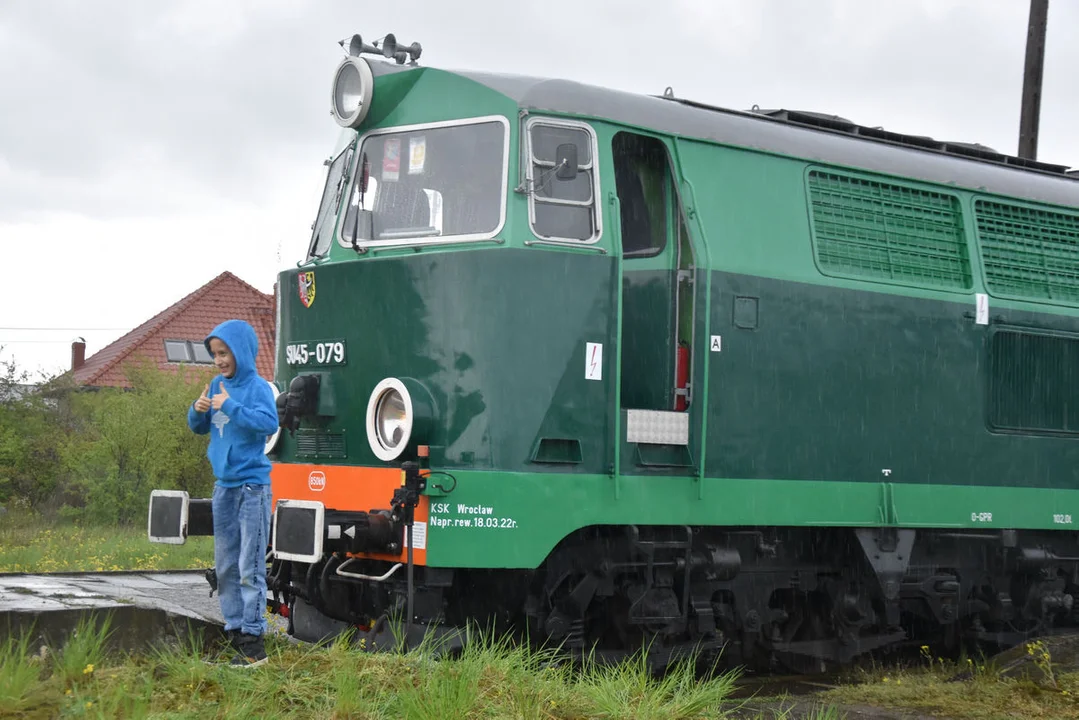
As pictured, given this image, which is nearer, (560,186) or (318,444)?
(560,186)

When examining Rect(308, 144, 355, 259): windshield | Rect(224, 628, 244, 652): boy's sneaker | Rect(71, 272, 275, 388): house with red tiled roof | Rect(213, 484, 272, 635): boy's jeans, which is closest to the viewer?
Rect(224, 628, 244, 652): boy's sneaker

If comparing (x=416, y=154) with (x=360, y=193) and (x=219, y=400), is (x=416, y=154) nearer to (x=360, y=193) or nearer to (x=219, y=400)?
(x=360, y=193)

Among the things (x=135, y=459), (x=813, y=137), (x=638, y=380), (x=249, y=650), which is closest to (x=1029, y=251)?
(x=813, y=137)

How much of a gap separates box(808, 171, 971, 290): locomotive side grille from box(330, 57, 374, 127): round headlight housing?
2979mm

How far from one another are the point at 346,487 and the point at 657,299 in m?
2.17

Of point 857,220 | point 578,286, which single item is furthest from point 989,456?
point 578,286

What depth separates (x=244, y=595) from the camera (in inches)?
257

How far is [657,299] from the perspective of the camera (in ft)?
25.5

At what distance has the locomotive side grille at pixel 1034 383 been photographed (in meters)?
9.34

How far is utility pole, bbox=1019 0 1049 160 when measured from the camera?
52.6 ft

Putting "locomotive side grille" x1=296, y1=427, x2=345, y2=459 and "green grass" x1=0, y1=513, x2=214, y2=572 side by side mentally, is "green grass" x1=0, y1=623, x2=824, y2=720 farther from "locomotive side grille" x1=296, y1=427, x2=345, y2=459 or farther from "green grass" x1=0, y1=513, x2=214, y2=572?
"green grass" x1=0, y1=513, x2=214, y2=572

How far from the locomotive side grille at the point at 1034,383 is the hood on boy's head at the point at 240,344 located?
5363mm

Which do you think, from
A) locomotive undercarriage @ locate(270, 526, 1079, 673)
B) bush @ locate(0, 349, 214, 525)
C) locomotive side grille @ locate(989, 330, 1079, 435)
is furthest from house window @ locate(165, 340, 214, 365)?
locomotive side grille @ locate(989, 330, 1079, 435)

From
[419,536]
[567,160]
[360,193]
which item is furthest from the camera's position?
[360,193]
